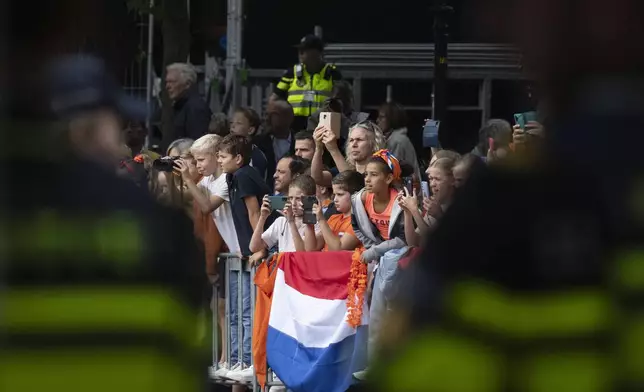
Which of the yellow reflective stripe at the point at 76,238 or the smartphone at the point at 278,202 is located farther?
the smartphone at the point at 278,202

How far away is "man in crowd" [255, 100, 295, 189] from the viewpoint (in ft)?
37.5

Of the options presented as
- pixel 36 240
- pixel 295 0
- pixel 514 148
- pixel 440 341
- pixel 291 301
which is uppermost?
pixel 295 0

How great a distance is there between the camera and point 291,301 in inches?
340

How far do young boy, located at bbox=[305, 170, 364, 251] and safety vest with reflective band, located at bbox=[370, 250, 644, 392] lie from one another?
20.5 ft

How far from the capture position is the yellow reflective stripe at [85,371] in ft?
7.16

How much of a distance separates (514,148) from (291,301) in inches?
247

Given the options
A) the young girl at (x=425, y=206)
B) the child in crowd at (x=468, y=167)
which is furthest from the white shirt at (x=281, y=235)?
the child in crowd at (x=468, y=167)

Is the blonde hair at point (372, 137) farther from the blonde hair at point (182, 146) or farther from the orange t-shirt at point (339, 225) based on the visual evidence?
the blonde hair at point (182, 146)

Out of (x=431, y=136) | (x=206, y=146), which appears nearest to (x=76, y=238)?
(x=206, y=146)

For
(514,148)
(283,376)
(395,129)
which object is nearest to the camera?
(514,148)

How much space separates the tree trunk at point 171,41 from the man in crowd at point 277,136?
1.15 meters

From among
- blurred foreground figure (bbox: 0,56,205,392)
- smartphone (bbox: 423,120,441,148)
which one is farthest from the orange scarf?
blurred foreground figure (bbox: 0,56,205,392)

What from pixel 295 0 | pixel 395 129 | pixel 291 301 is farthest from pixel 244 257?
pixel 295 0

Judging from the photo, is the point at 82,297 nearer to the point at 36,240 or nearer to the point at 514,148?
the point at 36,240
